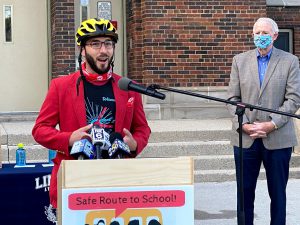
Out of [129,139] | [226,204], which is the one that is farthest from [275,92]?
[226,204]

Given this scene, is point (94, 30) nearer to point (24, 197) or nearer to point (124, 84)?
point (124, 84)

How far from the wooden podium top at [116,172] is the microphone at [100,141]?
380 mm

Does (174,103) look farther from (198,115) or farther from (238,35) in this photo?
(238,35)

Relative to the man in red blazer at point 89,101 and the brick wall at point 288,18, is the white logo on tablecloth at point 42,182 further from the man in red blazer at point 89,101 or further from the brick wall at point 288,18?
the brick wall at point 288,18

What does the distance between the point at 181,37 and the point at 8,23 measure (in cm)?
331

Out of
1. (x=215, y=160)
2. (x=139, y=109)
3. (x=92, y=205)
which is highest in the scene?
(x=139, y=109)

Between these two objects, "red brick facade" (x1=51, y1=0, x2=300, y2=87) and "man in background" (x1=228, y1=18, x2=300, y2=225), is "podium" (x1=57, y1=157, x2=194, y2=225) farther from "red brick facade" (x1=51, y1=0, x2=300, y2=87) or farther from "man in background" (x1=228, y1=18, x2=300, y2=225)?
"red brick facade" (x1=51, y1=0, x2=300, y2=87)

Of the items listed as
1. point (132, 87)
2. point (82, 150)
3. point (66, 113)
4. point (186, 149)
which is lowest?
point (186, 149)

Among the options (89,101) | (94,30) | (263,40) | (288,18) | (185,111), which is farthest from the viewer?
(288,18)

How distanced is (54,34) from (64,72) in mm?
722

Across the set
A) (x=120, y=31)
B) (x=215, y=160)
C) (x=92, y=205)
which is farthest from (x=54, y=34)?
(x=92, y=205)

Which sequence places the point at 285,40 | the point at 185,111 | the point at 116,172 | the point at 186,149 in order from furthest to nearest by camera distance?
the point at 285,40 < the point at 185,111 < the point at 186,149 < the point at 116,172

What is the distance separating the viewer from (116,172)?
3.38 metres

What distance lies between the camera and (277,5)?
1421 cm
